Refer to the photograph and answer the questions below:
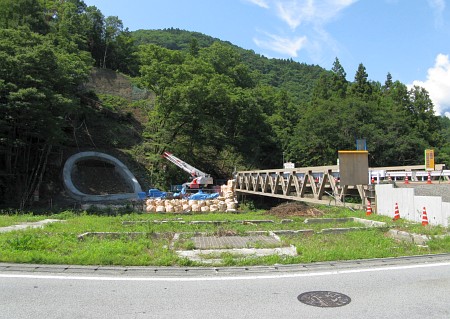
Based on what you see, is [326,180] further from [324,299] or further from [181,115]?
[181,115]

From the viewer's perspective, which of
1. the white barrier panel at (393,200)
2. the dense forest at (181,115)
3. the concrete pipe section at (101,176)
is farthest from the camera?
the concrete pipe section at (101,176)

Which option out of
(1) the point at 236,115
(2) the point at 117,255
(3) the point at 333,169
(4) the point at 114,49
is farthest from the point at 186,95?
(4) the point at 114,49

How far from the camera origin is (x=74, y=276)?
250 inches

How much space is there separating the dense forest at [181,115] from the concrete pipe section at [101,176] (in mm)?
2122

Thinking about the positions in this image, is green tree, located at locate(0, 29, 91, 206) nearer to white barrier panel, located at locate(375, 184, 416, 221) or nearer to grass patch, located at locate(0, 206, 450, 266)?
grass patch, located at locate(0, 206, 450, 266)

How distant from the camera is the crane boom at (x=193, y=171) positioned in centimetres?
3584

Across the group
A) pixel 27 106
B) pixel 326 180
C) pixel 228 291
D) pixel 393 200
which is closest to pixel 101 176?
pixel 27 106

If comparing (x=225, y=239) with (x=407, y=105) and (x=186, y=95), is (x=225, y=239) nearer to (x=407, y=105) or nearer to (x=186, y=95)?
(x=186, y=95)

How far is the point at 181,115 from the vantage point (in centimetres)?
4372

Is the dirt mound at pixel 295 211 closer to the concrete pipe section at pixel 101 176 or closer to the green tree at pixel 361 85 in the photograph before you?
the concrete pipe section at pixel 101 176

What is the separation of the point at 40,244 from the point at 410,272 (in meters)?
8.17

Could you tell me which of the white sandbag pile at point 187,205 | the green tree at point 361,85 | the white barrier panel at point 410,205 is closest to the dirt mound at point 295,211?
the white barrier panel at point 410,205

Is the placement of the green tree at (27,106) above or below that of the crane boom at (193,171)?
above

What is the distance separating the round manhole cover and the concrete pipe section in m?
28.9
